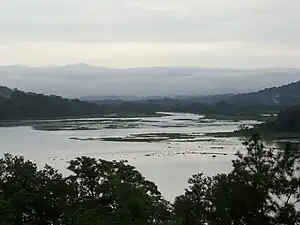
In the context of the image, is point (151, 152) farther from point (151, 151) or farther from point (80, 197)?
point (80, 197)

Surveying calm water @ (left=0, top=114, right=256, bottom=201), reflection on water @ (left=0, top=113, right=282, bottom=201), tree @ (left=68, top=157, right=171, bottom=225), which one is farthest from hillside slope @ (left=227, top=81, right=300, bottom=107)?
tree @ (left=68, top=157, right=171, bottom=225)

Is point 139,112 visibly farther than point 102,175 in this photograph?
Yes

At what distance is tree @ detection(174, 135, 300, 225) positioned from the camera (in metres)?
8.49

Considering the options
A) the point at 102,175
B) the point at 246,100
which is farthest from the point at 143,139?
the point at 246,100

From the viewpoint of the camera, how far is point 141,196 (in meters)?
9.14

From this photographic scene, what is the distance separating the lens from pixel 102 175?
11148mm

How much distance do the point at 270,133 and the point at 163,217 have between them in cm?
3383

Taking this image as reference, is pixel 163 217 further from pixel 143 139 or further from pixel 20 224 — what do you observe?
pixel 143 139

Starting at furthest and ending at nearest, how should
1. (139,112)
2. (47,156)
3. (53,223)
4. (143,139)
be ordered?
(139,112) → (143,139) → (47,156) → (53,223)

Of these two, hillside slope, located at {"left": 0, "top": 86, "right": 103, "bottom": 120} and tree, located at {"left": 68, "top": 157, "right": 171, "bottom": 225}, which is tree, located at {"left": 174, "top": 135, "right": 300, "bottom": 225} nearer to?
tree, located at {"left": 68, "top": 157, "right": 171, "bottom": 225}

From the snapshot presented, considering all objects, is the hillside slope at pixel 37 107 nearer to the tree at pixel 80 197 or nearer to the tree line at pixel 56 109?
the tree line at pixel 56 109

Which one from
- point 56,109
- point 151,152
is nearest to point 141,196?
point 151,152

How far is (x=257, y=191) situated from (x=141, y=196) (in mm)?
1892

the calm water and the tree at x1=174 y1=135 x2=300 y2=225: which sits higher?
the tree at x1=174 y1=135 x2=300 y2=225
